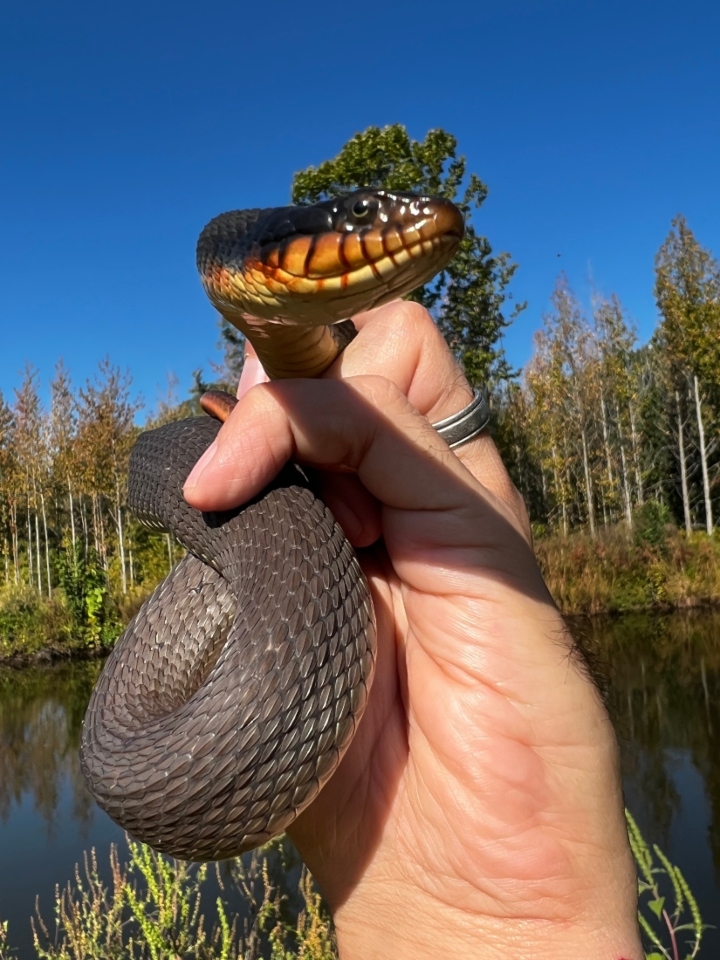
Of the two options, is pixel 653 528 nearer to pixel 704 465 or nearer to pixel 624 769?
pixel 704 465

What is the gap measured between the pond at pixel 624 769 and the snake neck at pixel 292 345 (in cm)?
244

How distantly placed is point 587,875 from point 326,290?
1548mm

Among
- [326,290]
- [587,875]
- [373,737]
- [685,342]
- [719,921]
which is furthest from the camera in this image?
[685,342]

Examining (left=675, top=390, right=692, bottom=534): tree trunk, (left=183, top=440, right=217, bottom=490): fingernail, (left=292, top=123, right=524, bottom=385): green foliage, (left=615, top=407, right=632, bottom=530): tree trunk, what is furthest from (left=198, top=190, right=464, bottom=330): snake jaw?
(left=615, top=407, right=632, bottom=530): tree trunk

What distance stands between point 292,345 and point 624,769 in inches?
329

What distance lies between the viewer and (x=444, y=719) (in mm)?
1969

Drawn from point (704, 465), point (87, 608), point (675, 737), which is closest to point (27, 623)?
point (87, 608)

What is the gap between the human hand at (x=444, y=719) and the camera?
177cm

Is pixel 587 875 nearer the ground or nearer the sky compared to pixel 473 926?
nearer the sky

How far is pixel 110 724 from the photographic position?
2104mm

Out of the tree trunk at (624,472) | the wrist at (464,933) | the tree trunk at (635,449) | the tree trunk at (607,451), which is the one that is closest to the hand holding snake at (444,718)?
the wrist at (464,933)

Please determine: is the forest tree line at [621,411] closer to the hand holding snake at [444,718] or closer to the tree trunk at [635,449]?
the tree trunk at [635,449]

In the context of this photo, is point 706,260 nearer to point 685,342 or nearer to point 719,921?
point 685,342

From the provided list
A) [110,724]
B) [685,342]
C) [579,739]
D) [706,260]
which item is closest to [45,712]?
[110,724]
